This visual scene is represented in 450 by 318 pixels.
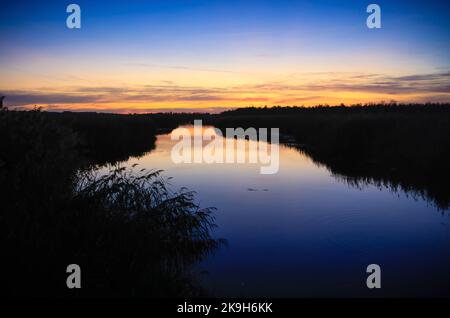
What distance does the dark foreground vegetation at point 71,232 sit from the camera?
5004 millimetres

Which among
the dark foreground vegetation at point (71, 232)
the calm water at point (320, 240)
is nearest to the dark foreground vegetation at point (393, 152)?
the calm water at point (320, 240)

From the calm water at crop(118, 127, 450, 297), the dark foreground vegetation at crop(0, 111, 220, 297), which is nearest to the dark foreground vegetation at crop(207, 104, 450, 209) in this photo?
the calm water at crop(118, 127, 450, 297)

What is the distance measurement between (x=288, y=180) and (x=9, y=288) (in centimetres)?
1283

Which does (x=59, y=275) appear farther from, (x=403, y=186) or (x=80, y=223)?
(x=403, y=186)

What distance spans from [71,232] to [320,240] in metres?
5.44

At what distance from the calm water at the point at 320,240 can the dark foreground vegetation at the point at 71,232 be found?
0.92 metres

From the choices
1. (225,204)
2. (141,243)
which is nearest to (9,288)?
(141,243)

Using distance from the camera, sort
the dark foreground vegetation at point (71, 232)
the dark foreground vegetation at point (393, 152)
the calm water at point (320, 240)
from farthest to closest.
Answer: the dark foreground vegetation at point (393, 152), the calm water at point (320, 240), the dark foreground vegetation at point (71, 232)

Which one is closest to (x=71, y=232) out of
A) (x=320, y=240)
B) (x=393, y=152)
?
(x=320, y=240)

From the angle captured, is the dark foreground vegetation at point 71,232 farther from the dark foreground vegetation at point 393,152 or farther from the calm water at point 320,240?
the dark foreground vegetation at point 393,152

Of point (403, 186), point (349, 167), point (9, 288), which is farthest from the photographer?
point (349, 167)

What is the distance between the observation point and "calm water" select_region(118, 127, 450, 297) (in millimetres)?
6574
